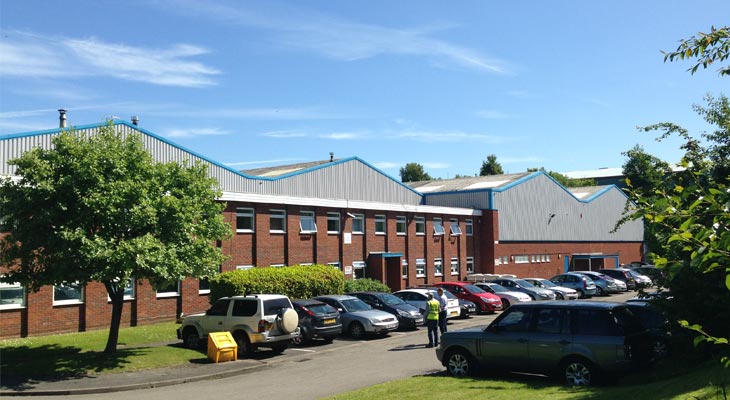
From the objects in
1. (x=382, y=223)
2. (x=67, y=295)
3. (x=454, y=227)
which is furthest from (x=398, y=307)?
(x=454, y=227)

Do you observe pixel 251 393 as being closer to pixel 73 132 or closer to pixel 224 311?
pixel 224 311

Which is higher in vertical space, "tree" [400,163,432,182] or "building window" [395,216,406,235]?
"tree" [400,163,432,182]

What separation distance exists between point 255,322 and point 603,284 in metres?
29.4

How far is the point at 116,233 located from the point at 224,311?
4.42 metres

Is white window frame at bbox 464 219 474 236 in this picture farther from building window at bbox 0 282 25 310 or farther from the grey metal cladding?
building window at bbox 0 282 25 310

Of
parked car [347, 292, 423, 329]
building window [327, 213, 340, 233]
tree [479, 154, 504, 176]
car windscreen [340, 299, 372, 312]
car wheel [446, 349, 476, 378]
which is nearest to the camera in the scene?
car wheel [446, 349, 476, 378]

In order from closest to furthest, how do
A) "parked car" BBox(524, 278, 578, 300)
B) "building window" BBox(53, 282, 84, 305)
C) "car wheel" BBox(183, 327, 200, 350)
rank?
"car wheel" BBox(183, 327, 200, 350), "building window" BBox(53, 282, 84, 305), "parked car" BBox(524, 278, 578, 300)

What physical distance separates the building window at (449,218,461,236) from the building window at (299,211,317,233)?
A: 45.0 ft

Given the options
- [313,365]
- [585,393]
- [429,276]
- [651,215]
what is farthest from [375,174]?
[651,215]

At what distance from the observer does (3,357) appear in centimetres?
1797

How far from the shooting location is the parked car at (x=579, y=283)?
1547 inches

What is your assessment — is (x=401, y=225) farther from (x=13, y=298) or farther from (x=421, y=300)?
(x=13, y=298)

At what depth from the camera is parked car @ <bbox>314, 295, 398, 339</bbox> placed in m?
22.6

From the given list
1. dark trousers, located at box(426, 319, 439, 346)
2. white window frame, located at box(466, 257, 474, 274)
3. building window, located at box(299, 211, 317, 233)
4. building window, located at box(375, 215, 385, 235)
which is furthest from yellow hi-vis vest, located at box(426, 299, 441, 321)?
white window frame, located at box(466, 257, 474, 274)
